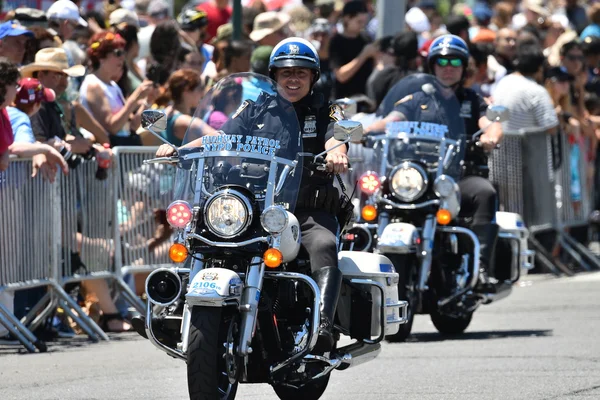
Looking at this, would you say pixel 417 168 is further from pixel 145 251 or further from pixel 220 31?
pixel 220 31

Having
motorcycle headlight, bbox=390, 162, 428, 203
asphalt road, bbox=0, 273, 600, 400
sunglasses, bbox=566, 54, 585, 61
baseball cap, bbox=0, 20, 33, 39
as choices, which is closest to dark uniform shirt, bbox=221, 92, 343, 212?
asphalt road, bbox=0, 273, 600, 400

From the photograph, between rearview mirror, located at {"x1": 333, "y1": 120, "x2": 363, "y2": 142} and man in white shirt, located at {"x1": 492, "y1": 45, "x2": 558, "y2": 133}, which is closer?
rearview mirror, located at {"x1": 333, "y1": 120, "x2": 363, "y2": 142}

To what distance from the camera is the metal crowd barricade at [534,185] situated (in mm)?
14664

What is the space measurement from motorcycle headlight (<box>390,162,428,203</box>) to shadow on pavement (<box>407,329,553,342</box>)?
1102 mm

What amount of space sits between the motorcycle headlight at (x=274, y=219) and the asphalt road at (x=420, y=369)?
156cm

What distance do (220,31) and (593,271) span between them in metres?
4.85

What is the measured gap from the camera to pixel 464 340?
35.0ft

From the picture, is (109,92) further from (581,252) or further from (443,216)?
(581,252)

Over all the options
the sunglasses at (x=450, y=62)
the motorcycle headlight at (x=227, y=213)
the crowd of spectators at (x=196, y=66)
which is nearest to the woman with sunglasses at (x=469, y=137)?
the sunglasses at (x=450, y=62)

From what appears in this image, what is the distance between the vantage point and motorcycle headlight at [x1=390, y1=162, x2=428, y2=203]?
10.4 m

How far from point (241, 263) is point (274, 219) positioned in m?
0.29

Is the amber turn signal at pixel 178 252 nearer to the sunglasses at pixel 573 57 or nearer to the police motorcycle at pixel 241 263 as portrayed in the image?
the police motorcycle at pixel 241 263

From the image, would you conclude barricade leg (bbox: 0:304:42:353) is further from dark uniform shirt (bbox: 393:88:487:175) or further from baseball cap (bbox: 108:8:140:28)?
baseball cap (bbox: 108:8:140:28)

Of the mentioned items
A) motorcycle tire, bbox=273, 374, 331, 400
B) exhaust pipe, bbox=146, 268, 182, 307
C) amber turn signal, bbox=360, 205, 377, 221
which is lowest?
motorcycle tire, bbox=273, 374, 331, 400
